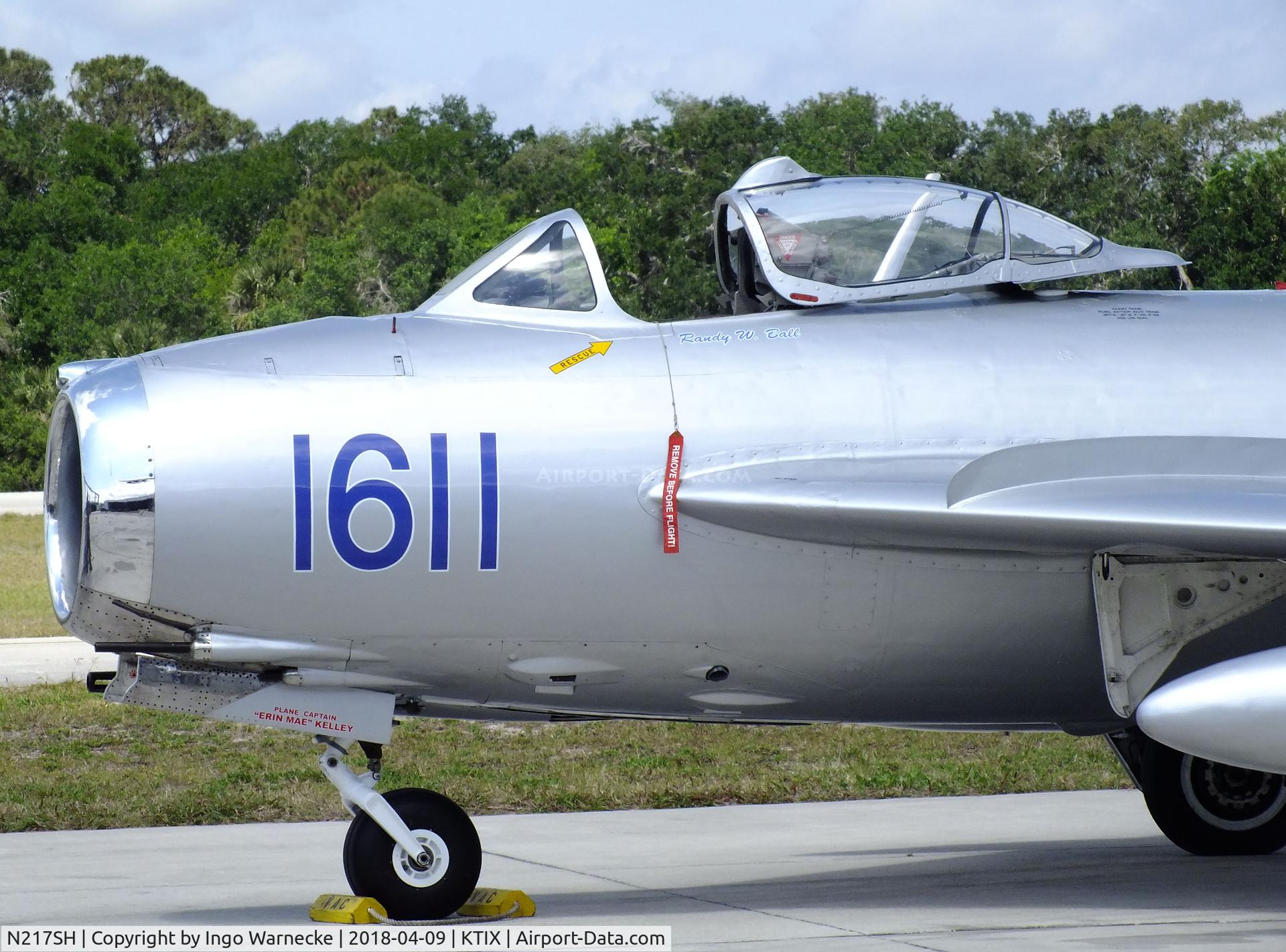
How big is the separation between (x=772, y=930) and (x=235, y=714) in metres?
2.32

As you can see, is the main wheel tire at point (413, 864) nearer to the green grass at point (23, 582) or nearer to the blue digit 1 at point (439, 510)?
the blue digit 1 at point (439, 510)

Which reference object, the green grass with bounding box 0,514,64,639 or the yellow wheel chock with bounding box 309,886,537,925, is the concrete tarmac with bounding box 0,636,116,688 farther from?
the yellow wheel chock with bounding box 309,886,537,925

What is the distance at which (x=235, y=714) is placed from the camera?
245 inches

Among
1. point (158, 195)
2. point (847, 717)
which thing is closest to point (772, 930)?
point (847, 717)

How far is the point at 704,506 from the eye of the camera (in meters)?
6.14

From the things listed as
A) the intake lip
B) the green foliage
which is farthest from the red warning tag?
the green foliage

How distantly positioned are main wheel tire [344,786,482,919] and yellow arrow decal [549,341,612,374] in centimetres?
179

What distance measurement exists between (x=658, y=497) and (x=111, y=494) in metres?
2.01

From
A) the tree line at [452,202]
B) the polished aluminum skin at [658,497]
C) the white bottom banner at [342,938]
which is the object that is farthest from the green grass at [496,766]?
the tree line at [452,202]

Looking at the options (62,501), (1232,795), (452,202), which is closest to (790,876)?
(1232,795)

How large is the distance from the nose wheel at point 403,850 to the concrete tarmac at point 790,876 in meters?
0.49

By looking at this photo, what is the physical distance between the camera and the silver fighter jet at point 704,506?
596cm

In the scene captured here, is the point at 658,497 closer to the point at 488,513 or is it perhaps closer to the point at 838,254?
the point at 488,513

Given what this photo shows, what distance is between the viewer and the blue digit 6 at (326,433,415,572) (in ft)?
19.6
